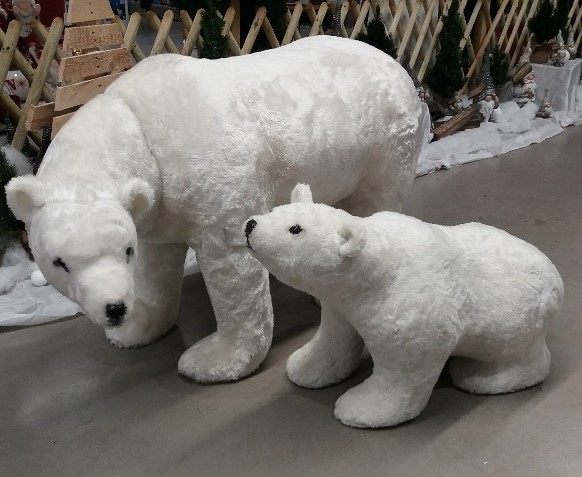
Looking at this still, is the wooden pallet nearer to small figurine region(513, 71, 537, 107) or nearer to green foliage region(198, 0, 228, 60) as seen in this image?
green foliage region(198, 0, 228, 60)

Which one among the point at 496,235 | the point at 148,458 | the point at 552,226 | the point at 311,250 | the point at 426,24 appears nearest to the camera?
the point at 311,250

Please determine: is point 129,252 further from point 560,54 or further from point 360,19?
point 560,54

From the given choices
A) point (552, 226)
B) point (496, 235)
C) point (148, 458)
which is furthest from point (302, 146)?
point (552, 226)

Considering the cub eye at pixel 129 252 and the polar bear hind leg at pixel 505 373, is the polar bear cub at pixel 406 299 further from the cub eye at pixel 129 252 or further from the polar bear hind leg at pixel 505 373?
the cub eye at pixel 129 252

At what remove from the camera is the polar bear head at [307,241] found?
2.91 ft

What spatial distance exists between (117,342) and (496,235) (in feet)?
2.48

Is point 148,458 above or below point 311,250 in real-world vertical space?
below

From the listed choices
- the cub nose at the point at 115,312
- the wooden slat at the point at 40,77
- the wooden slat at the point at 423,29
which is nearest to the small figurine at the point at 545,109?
the wooden slat at the point at 423,29

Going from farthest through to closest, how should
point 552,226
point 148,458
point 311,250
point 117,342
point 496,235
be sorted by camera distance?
point 552,226, point 117,342, point 496,235, point 148,458, point 311,250

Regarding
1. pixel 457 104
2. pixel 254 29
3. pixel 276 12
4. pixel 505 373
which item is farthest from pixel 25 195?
pixel 457 104

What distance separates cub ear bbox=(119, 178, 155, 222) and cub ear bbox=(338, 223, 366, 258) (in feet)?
0.97

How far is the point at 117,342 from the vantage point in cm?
129

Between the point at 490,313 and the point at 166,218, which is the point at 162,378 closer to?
the point at 166,218

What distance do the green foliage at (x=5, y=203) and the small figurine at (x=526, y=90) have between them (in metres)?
2.27
